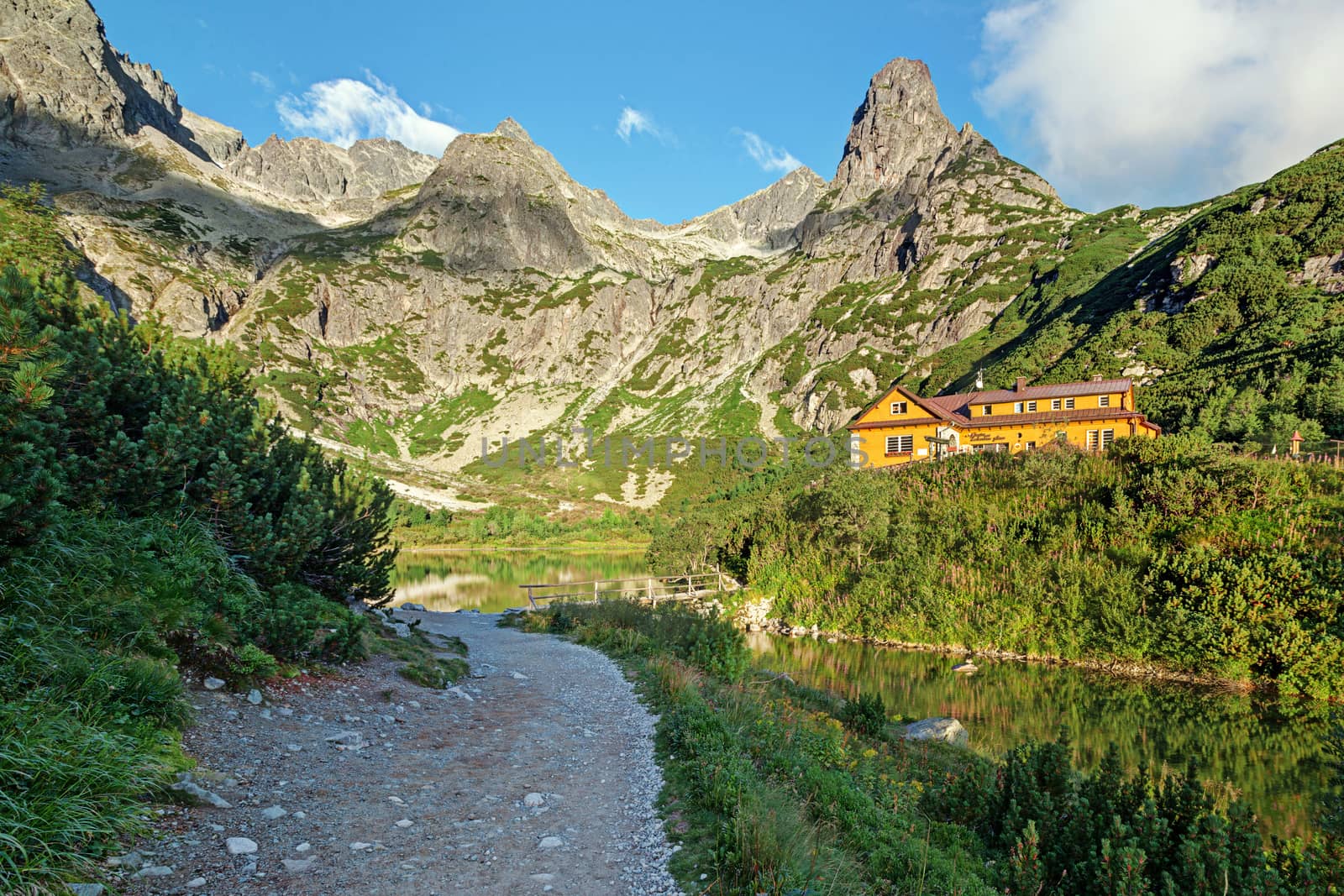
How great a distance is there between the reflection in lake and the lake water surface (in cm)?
2603

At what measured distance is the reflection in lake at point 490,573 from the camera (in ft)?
161

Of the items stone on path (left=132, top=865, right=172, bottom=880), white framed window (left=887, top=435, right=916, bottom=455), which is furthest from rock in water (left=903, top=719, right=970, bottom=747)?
white framed window (left=887, top=435, right=916, bottom=455)

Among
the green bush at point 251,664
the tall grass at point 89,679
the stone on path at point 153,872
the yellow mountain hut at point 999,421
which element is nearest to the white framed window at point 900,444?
the yellow mountain hut at point 999,421

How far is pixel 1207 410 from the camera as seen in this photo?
49.7m

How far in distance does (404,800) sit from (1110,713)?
2459 centimetres

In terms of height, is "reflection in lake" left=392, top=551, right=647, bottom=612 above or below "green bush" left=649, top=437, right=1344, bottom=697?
below

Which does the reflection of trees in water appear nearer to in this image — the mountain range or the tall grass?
the tall grass

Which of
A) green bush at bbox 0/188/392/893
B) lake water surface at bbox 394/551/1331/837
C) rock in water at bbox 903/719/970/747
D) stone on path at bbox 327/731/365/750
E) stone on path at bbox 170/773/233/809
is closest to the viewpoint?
green bush at bbox 0/188/392/893

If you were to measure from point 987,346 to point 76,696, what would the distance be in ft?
405

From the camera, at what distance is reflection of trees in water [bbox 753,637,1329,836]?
663 inches

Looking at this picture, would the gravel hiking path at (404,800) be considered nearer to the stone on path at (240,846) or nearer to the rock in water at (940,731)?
the stone on path at (240,846)

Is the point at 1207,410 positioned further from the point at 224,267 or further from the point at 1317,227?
the point at 224,267

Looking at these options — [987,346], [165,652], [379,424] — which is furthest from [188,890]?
[379,424]

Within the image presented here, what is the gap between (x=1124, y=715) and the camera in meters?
21.5
